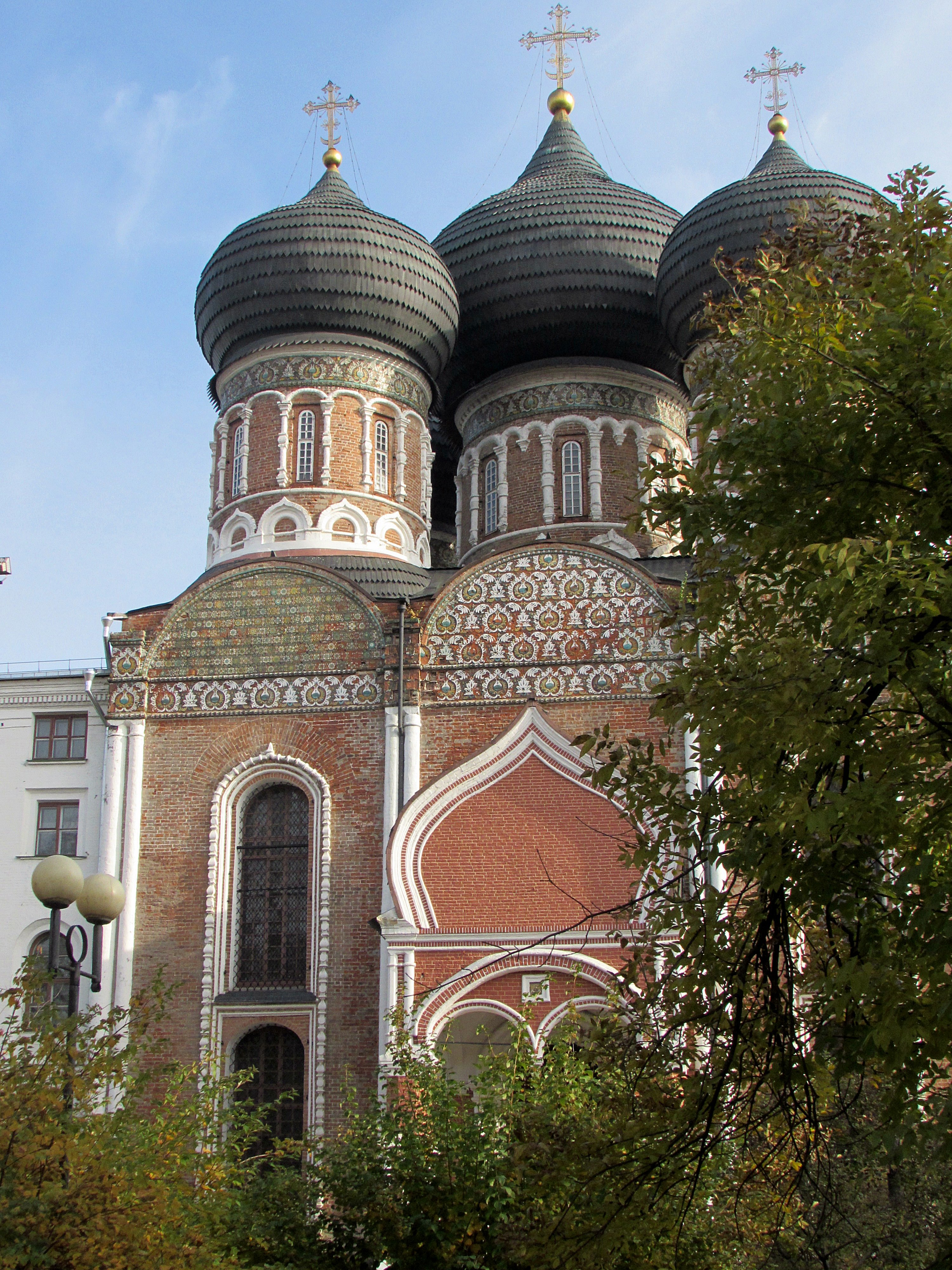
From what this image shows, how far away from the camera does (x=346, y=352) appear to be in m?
17.4

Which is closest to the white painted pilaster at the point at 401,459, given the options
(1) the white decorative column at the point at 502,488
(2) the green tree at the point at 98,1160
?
Answer: (1) the white decorative column at the point at 502,488

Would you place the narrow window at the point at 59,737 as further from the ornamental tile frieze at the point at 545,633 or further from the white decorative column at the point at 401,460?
the white decorative column at the point at 401,460

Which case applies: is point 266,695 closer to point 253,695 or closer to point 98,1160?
point 253,695

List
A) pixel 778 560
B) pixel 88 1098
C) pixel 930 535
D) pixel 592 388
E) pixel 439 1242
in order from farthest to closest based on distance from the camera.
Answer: pixel 592 388 < pixel 439 1242 < pixel 88 1098 < pixel 778 560 < pixel 930 535

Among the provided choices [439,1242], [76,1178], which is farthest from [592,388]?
[76,1178]

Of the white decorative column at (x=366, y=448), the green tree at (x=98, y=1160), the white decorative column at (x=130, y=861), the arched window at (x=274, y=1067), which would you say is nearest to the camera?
the green tree at (x=98, y=1160)

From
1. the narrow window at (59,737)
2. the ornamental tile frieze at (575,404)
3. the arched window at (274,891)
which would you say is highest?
the ornamental tile frieze at (575,404)

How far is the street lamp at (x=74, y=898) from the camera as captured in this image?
23.1ft

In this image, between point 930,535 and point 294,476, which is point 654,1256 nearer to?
point 930,535

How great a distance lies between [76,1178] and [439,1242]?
2.24 m

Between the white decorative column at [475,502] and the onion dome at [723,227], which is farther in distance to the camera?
the white decorative column at [475,502]

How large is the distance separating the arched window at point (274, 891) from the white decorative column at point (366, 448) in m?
4.48

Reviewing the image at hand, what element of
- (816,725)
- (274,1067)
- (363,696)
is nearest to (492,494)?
(363,696)

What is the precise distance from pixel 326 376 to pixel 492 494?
2926 mm
